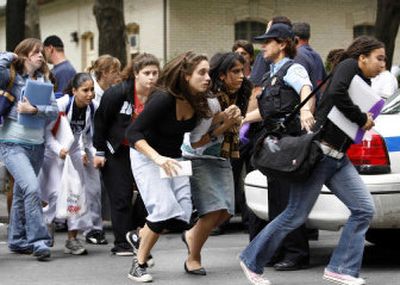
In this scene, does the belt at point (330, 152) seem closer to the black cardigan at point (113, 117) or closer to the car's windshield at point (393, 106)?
the car's windshield at point (393, 106)

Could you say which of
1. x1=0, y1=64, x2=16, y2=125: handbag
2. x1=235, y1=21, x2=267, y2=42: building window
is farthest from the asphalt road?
x1=235, y1=21, x2=267, y2=42: building window

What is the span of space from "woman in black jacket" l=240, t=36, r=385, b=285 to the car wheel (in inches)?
48.0

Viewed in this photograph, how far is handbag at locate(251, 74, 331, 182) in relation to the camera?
661 cm

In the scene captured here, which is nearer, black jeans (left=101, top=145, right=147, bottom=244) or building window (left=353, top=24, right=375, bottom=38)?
black jeans (left=101, top=145, right=147, bottom=244)

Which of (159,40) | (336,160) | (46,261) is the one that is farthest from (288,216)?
(159,40)

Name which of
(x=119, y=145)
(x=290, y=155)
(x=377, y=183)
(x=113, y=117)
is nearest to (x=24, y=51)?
(x=113, y=117)

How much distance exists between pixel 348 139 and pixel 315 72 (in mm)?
2439

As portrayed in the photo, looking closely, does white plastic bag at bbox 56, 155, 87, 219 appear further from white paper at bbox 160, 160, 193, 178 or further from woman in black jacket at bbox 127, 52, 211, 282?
white paper at bbox 160, 160, 193, 178

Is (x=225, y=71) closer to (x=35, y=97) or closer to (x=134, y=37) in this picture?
(x=35, y=97)

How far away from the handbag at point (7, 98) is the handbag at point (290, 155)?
8.40ft

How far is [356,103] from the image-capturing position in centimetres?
666

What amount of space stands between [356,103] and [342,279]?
122 cm

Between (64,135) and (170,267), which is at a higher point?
(64,135)

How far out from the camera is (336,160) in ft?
21.9
